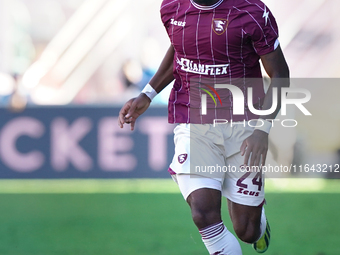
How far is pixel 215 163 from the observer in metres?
3.01

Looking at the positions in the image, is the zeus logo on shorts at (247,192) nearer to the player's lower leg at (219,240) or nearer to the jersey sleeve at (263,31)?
the player's lower leg at (219,240)

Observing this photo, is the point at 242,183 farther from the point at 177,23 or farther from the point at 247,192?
the point at 177,23

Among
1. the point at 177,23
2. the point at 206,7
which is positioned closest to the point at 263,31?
the point at 206,7

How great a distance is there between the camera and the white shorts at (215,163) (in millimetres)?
2945

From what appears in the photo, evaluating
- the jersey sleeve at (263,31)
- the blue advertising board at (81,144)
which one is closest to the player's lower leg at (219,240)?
the jersey sleeve at (263,31)

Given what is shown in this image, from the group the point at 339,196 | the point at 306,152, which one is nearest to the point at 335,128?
the point at 306,152

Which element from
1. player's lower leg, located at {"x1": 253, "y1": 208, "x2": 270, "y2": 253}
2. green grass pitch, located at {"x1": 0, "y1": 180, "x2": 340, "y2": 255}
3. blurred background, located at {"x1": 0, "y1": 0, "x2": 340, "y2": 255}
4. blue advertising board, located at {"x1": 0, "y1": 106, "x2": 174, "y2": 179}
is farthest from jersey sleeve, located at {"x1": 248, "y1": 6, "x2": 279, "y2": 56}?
blue advertising board, located at {"x1": 0, "y1": 106, "x2": 174, "y2": 179}

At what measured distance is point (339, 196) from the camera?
630 cm

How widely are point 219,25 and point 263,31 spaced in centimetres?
24

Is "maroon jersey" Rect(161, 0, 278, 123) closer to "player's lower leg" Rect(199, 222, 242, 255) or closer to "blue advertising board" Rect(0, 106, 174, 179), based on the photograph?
"player's lower leg" Rect(199, 222, 242, 255)

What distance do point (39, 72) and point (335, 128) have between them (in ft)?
14.2

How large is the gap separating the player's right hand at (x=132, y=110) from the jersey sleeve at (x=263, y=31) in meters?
0.83

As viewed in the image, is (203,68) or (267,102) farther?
(203,68)

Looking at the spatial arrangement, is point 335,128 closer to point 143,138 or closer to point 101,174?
point 143,138
